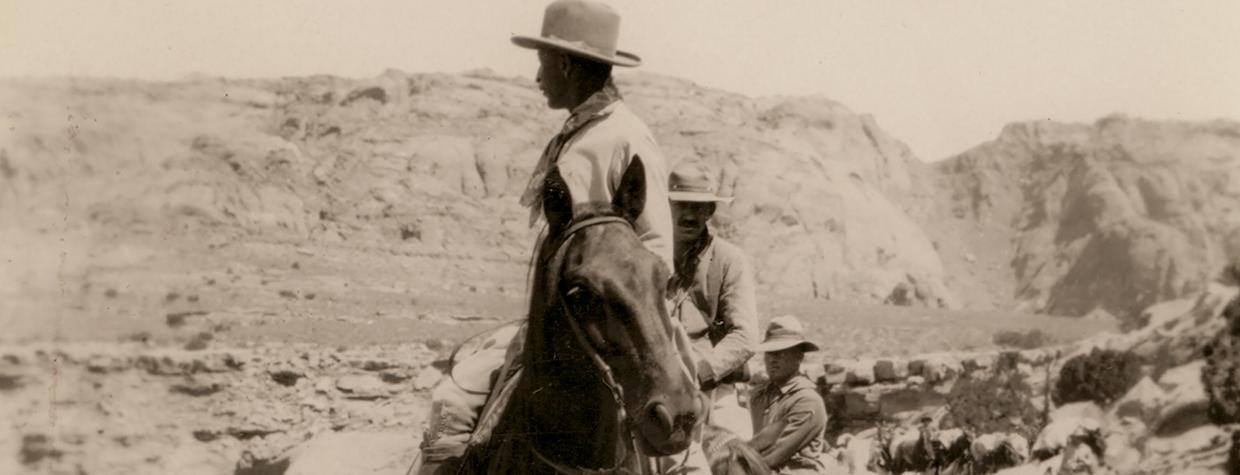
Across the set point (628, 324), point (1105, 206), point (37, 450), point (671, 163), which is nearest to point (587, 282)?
point (628, 324)

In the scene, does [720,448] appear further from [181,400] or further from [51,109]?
[51,109]

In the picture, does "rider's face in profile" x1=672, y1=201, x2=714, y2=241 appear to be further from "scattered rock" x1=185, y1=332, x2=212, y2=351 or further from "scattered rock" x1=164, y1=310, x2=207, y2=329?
"scattered rock" x1=164, y1=310, x2=207, y2=329

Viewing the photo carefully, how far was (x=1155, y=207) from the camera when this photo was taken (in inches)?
3671

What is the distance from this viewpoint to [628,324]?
3.27 meters

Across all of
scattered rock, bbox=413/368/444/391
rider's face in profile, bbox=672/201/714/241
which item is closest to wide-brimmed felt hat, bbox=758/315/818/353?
rider's face in profile, bbox=672/201/714/241

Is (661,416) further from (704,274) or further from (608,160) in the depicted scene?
(704,274)

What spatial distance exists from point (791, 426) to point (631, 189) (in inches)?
135

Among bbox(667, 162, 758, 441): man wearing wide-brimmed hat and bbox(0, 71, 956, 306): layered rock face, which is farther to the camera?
bbox(0, 71, 956, 306): layered rock face

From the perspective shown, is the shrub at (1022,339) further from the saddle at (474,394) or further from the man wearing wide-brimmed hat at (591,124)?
the man wearing wide-brimmed hat at (591,124)

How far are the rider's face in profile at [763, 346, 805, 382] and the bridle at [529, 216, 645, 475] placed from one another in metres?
3.51

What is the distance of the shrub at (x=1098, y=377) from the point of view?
70.3 ft

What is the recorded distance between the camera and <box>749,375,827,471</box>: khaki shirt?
673 cm

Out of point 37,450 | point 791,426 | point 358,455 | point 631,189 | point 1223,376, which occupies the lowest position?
point 37,450

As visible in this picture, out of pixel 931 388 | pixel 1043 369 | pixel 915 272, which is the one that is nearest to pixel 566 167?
pixel 931 388
